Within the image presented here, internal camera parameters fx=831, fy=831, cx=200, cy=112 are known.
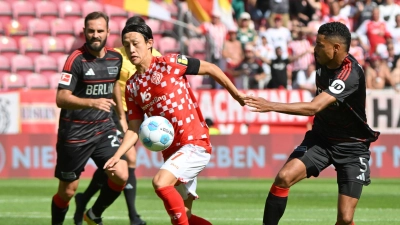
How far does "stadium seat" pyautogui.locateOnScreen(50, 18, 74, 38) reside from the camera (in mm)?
23312

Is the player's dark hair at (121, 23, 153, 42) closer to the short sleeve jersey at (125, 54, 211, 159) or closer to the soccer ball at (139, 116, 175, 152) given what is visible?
the short sleeve jersey at (125, 54, 211, 159)

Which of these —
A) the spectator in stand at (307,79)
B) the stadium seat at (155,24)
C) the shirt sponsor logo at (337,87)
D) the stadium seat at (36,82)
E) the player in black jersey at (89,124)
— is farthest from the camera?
the stadium seat at (155,24)

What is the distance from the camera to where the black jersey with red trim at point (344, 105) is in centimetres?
735

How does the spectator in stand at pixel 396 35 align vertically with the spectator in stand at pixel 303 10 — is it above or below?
below

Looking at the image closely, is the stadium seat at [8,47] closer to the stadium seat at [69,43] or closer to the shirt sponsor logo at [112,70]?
the stadium seat at [69,43]

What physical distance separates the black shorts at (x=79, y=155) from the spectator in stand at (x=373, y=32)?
11835 mm

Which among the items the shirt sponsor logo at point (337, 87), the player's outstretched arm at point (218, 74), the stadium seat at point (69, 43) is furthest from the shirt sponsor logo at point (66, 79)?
the stadium seat at point (69, 43)

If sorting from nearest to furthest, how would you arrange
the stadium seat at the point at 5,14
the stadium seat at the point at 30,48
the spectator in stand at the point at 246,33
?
the spectator in stand at the point at 246,33, the stadium seat at the point at 30,48, the stadium seat at the point at 5,14

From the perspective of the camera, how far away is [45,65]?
73.4 ft

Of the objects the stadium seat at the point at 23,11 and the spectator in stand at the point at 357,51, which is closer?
the spectator in stand at the point at 357,51

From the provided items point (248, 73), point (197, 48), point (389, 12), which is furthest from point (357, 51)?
point (197, 48)

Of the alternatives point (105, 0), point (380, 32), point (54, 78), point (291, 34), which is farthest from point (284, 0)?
point (54, 78)

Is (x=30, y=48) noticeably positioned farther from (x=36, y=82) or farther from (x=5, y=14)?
(x=36, y=82)

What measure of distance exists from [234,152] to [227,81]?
9.88 metres
